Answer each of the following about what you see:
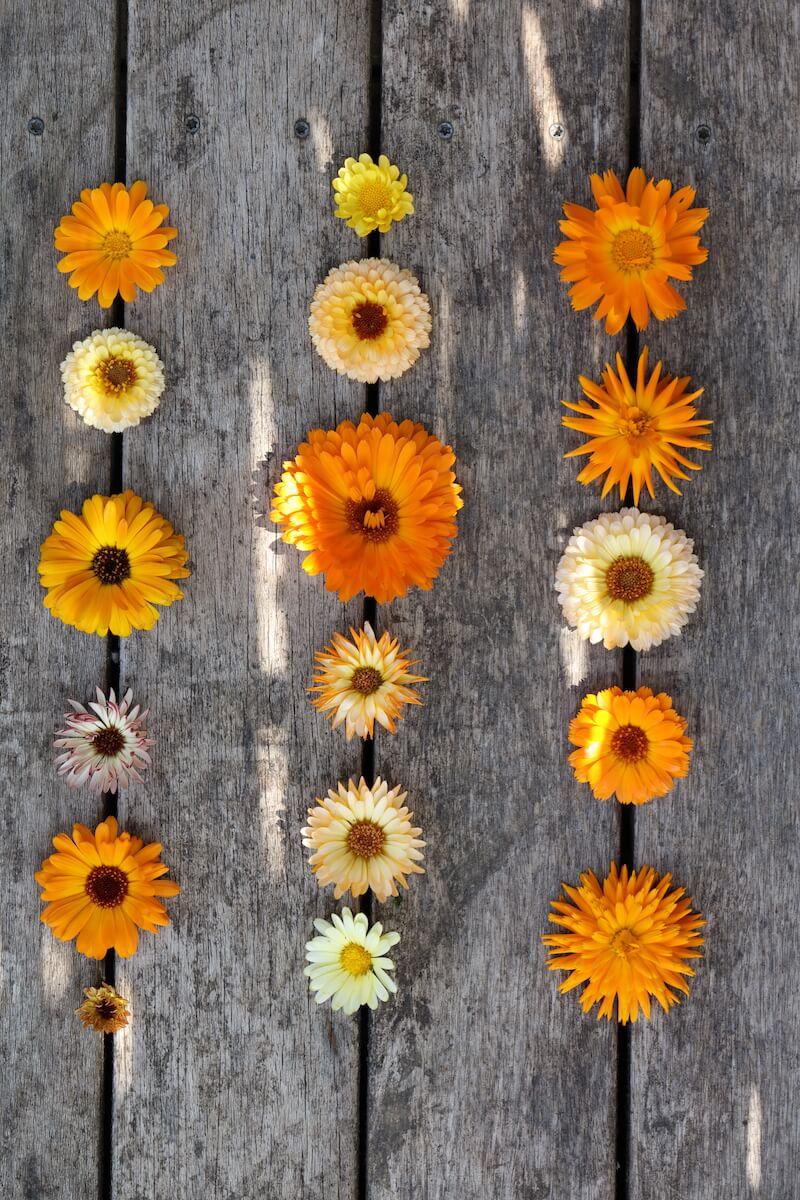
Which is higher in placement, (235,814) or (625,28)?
(625,28)

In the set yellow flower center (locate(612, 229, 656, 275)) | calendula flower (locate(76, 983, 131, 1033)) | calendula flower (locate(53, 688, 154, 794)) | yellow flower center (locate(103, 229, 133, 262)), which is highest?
yellow flower center (locate(103, 229, 133, 262))

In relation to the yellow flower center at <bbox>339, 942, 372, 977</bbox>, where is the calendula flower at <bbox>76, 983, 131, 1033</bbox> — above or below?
below

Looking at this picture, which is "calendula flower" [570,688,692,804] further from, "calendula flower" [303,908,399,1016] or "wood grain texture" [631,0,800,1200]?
"calendula flower" [303,908,399,1016]

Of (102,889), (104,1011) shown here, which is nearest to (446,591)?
(102,889)

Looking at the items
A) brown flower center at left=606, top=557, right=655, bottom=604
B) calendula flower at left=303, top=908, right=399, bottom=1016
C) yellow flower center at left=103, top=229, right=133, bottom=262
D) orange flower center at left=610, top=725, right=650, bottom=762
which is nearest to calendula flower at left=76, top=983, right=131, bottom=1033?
calendula flower at left=303, top=908, right=399, bottom=1016

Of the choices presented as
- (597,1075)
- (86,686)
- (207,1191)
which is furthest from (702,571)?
(207,1191)

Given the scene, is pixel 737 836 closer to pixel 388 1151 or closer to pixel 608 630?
pixel 608 630

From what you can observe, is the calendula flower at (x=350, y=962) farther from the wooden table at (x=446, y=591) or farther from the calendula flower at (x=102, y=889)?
the calendula flower at (x=102, y=889)

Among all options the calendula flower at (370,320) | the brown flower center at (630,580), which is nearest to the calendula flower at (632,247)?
the calendula flower at (370,320)
